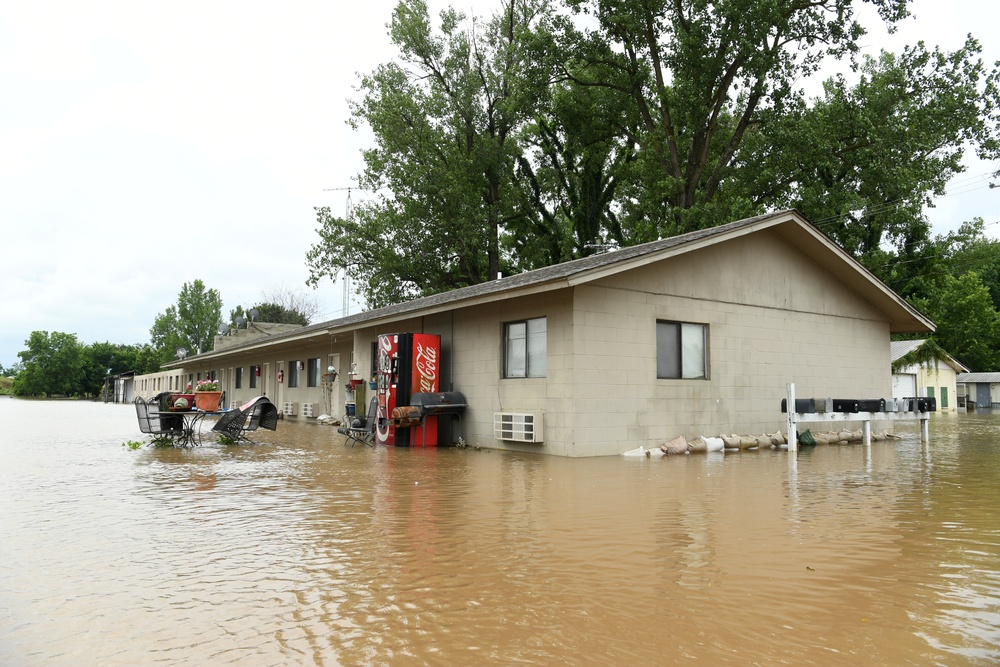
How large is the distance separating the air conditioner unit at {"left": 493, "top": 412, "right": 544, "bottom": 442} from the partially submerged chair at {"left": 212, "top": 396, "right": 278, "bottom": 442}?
4.78m

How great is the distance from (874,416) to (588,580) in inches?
498

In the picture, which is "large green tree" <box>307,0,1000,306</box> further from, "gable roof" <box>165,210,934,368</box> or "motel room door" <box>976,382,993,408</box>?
"motel room door" <box>976,382,993,408</box>

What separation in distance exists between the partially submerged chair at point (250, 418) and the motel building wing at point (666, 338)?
11.7ft

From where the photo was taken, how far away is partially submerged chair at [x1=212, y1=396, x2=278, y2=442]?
14289mm

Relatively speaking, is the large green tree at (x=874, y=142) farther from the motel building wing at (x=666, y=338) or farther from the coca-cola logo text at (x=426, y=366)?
the coca-cola logo text at (x=426, y=366)

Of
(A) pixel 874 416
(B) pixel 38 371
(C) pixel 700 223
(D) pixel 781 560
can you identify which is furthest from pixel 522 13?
(B) pixel 38 371

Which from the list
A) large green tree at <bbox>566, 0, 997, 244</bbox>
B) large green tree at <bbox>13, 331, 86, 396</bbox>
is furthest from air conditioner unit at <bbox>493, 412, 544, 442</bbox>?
large green tree at <bbox>13, 331, 86, 396</bbox>

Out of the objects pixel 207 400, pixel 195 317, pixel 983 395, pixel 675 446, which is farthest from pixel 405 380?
pixel 195 317

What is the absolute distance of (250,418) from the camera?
1460 cm

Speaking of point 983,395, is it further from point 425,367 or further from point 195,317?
point 195,317

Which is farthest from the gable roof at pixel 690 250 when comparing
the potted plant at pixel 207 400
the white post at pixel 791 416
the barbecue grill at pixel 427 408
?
the potted plant at pixel 207 400

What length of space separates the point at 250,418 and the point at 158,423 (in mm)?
1782

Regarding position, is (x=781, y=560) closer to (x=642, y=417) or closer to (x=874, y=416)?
(x=642, y=417)

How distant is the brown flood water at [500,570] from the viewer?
3223mm
